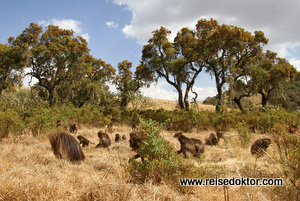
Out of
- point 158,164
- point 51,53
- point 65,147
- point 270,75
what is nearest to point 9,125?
point 65,147

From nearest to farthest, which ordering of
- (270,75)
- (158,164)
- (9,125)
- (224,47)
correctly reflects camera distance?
(158,164) < (9,125) < (224,47) < (270,75)

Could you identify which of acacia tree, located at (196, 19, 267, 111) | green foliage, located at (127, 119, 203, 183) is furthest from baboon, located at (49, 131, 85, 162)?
acacia tree, located at (196, 19, 267, 111)

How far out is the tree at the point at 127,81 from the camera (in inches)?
878

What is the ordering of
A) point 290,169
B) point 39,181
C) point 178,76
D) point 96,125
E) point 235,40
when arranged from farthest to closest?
point 178,76 < point 235,40 < point 96,125 < point 290,169 < point 39,181

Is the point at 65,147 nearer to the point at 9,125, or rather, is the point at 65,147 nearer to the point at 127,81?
the point at 9,125

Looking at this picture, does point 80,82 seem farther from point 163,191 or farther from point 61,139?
point 163,191

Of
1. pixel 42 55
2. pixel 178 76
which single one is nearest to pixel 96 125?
pixel 178 76

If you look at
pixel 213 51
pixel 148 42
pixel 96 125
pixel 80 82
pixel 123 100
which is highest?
pixel 148 42

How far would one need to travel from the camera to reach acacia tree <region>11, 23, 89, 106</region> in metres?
20.3

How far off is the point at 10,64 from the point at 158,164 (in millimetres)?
21766

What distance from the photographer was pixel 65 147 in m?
4.79

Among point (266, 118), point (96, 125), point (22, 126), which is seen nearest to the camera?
point (22, 126)

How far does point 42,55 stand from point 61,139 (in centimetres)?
1834

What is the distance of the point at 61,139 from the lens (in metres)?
4.88
